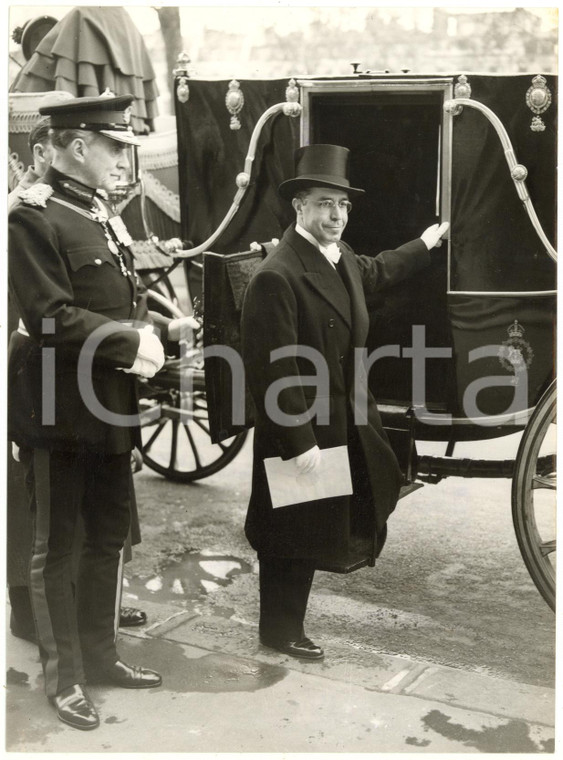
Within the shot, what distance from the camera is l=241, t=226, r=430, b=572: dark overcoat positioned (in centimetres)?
321

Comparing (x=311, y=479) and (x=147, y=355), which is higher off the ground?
(x=147, y=355)

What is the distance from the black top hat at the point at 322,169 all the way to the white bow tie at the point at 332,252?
19 cm

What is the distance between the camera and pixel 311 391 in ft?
10.7

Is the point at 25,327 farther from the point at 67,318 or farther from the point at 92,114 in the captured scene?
the point at 92,114

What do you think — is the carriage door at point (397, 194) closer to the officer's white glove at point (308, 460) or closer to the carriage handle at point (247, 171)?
the carriage handle at point (247, 171)

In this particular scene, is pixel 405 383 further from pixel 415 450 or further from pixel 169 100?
pixel 169 100

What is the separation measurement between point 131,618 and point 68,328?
1355 mm

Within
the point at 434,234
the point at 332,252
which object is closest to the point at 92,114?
the point at 332,252

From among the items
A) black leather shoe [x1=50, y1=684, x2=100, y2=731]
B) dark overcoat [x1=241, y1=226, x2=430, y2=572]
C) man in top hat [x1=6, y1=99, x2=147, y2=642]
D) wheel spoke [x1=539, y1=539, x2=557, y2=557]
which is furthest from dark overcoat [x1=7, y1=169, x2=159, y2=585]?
wheel spoke [x1=539, y1=539, x2=557, y2=557]

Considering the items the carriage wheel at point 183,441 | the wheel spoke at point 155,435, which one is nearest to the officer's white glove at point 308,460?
the carriage wheel at point 183,441

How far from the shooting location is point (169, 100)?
172 inches

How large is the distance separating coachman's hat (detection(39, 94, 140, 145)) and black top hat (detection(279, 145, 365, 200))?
557 mm

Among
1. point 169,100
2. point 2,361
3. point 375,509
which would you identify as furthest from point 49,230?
point 169,100

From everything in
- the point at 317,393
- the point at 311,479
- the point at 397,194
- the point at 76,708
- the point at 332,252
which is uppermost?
the point at 397,194
